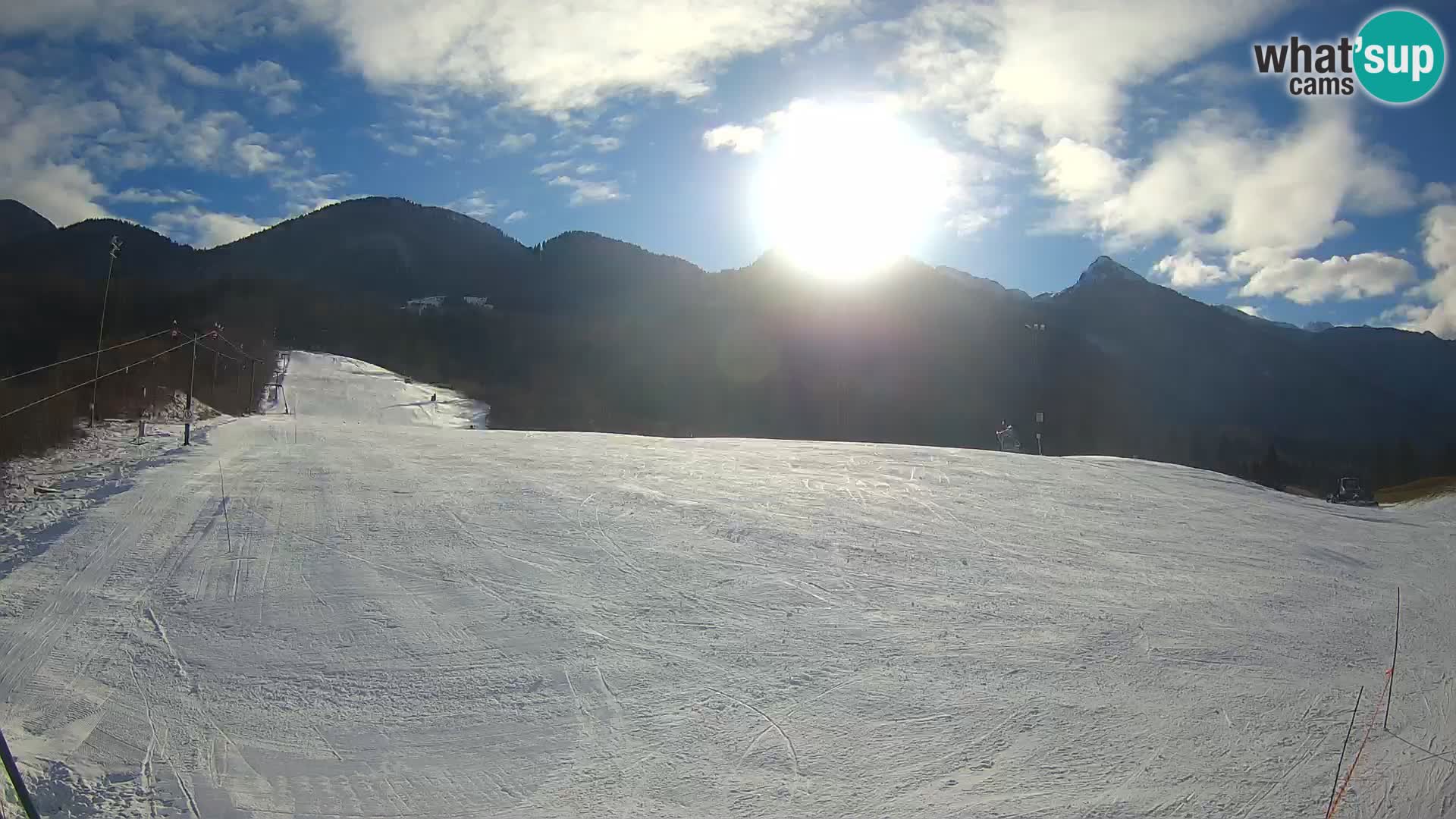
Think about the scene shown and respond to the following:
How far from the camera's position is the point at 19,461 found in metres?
10.6

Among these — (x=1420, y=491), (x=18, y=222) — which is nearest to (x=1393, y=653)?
(x=1420, y=491)

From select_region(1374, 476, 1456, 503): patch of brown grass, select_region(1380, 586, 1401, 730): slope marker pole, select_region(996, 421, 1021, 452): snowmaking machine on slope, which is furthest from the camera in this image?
select_region(996, 421, 1021, 452): snowmaking machine on slope

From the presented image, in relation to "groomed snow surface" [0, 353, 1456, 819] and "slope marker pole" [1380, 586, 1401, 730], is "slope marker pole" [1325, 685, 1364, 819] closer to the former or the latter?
"groomed snow surface" [0, 353, 1456, 819]

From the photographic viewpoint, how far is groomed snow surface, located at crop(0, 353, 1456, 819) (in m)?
5.14

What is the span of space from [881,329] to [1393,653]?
114 metres

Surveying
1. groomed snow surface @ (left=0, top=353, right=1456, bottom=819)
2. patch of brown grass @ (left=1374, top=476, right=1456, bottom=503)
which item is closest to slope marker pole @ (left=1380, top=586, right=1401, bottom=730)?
groomed snow surface @ (left=0, top=353, right=1456, bottom=819)

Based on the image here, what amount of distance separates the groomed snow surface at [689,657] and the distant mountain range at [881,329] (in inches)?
2713

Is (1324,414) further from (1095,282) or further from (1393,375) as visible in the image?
(1393,375)

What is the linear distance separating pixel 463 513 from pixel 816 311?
113017mm

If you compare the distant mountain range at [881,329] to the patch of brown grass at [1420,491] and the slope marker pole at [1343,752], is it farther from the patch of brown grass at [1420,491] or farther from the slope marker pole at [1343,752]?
the slope marker pole at [1343,752]

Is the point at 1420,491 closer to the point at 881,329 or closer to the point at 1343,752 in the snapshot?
the point at 1343,752

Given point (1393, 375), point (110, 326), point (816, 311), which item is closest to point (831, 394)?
point (816, 311)

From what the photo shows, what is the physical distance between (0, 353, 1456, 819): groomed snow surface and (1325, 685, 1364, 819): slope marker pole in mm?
55

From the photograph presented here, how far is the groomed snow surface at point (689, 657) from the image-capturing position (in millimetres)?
5145
